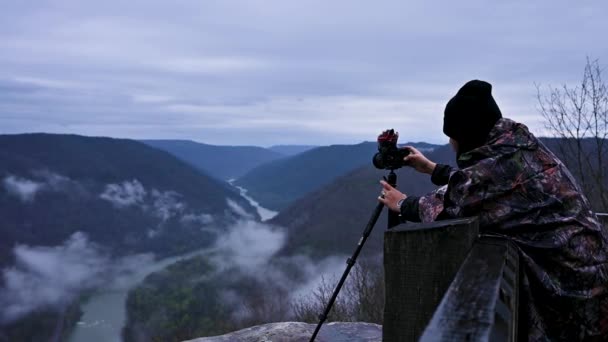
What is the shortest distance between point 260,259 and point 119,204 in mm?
75470

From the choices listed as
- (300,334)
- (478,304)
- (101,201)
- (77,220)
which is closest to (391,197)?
(478,304)

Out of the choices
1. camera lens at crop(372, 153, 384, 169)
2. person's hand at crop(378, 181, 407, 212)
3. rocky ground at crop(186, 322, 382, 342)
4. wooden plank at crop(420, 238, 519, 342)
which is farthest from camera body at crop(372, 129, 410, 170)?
rocky ground at crop(186, 322, 382, 342)

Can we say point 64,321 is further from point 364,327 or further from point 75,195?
point 364,327

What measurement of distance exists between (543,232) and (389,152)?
1.02 metres

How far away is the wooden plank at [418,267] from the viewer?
67.1 inches

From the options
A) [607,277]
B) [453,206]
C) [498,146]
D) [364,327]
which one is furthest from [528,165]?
[364,327]

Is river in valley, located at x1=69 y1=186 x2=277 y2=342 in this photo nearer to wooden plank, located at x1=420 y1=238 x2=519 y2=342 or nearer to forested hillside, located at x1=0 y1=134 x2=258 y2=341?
forested hillside, located at x1=0 y1=134 x2=258 y2=341

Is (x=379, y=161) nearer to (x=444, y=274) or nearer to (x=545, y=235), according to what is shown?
(x=545, y=235)

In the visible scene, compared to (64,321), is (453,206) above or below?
above

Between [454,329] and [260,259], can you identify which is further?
[260,259]

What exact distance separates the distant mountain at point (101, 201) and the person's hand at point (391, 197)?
427 ft

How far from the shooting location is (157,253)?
13475 centimetres

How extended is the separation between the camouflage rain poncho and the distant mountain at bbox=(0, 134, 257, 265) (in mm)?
130815

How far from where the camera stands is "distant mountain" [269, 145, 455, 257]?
8662cm
